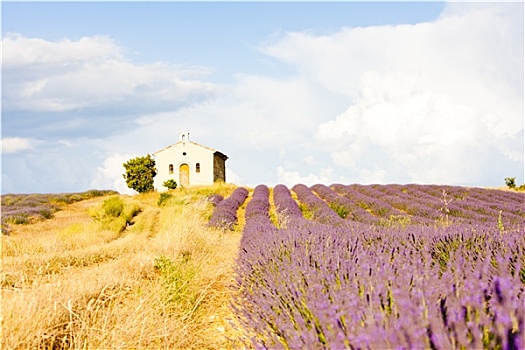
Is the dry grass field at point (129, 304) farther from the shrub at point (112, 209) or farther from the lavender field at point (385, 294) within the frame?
the shrub at point (112, 209)

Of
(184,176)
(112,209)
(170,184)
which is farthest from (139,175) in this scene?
(112,209)

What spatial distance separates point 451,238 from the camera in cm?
502

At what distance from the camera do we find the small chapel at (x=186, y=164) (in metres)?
31.2

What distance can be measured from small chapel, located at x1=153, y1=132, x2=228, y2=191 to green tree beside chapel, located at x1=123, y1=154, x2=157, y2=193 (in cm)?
198

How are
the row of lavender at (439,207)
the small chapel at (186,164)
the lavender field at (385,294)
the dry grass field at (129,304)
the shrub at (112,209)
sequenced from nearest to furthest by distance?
the lavender field at (385,294) < the dry grass field at (129,304) < the row of lavender at (439,207) < the shrub at (112,209) < the small chapel at (186,164)

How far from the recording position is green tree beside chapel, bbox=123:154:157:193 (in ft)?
93.6

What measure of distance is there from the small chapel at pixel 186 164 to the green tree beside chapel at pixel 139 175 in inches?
78.1

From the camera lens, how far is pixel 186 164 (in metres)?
31.4

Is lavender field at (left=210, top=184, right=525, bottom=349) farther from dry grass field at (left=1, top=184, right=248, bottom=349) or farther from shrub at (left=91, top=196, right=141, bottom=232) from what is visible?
shrub at (left=91, top=196, right=141, bottom=232)

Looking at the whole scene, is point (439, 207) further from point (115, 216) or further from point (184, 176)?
point (184, 176)

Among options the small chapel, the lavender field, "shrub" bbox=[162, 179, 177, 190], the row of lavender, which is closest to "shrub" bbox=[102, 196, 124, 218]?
the row of lavender

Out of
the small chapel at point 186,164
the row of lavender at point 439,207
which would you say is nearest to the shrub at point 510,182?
the row of lavender at point 439,207

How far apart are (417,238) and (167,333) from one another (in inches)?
119

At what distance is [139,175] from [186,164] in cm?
370
